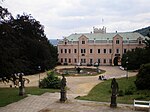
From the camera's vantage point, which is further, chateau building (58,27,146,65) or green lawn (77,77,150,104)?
chateau building (58,27,146,65)

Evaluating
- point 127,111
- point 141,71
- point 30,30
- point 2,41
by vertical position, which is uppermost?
point 30,30

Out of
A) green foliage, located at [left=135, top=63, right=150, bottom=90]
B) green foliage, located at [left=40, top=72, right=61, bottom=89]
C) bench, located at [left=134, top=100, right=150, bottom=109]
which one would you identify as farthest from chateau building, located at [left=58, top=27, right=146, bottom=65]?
bench, located at [left=134, top=100, right=150, bottom=109]

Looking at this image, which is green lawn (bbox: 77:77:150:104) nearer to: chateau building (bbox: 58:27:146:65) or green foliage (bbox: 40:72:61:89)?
green foliage (bbox: 40:72:61:89)

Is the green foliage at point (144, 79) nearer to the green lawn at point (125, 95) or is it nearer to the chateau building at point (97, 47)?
the green lawn at point (125, 95)

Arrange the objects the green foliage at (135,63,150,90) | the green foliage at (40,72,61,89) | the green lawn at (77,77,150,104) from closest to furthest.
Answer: the green lawn at (77,77,150,104) → the green foliage at (135,63,150,90) → the green foliage at (40,72,61,89)

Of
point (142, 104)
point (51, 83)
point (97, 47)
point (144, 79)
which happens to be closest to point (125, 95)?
point (144, 79)

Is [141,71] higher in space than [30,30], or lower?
lower

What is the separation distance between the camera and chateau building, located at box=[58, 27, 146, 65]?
80500mm

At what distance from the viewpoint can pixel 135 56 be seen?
60188 mm

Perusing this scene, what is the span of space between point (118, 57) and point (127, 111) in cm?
6088

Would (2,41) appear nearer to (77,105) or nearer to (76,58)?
(77,105)

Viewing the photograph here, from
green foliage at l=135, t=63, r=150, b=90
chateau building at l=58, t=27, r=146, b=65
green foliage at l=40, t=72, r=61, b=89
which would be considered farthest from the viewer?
chateau building at l=58, t=27, r=146, b=65

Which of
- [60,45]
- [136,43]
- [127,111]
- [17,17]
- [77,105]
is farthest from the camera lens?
[60,45]

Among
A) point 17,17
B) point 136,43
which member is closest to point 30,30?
point 17,17
